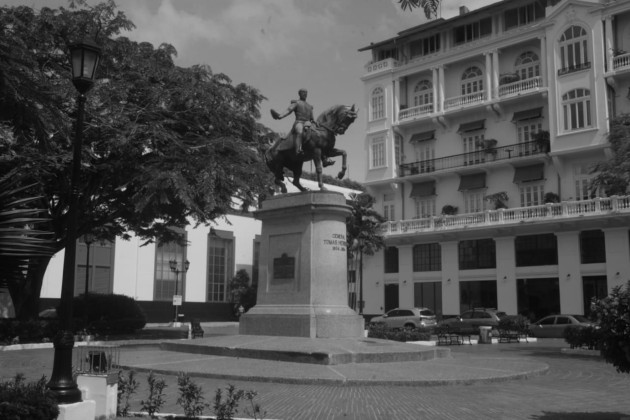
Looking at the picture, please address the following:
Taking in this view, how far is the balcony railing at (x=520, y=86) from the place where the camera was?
45812mm

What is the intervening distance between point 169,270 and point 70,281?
43.7 m

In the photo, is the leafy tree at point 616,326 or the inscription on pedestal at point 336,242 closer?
the leafy tree at point 616,326

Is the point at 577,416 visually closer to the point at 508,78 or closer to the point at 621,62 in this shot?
the point at 621,62

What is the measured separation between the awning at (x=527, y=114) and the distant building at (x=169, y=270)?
1793 cm

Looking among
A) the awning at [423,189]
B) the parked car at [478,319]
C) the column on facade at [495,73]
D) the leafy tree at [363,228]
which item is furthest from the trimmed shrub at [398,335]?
the column on facade at [495,73]

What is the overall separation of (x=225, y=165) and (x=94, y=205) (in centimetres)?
627

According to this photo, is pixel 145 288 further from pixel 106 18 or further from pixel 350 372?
pixel 350 372

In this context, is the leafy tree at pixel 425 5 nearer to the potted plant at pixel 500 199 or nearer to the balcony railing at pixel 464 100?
the potted plant at pixel 500 199

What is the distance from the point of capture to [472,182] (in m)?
49.4

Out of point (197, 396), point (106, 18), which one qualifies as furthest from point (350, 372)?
point (106, 18)

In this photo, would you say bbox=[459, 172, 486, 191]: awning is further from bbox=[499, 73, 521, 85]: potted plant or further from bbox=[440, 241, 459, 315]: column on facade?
bbox=[499, 73, 521, 85]: potted plant

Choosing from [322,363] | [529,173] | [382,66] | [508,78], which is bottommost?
[322,363]

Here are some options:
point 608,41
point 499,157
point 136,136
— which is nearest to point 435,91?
point 499,157

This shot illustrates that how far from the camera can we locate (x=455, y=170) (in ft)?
163
